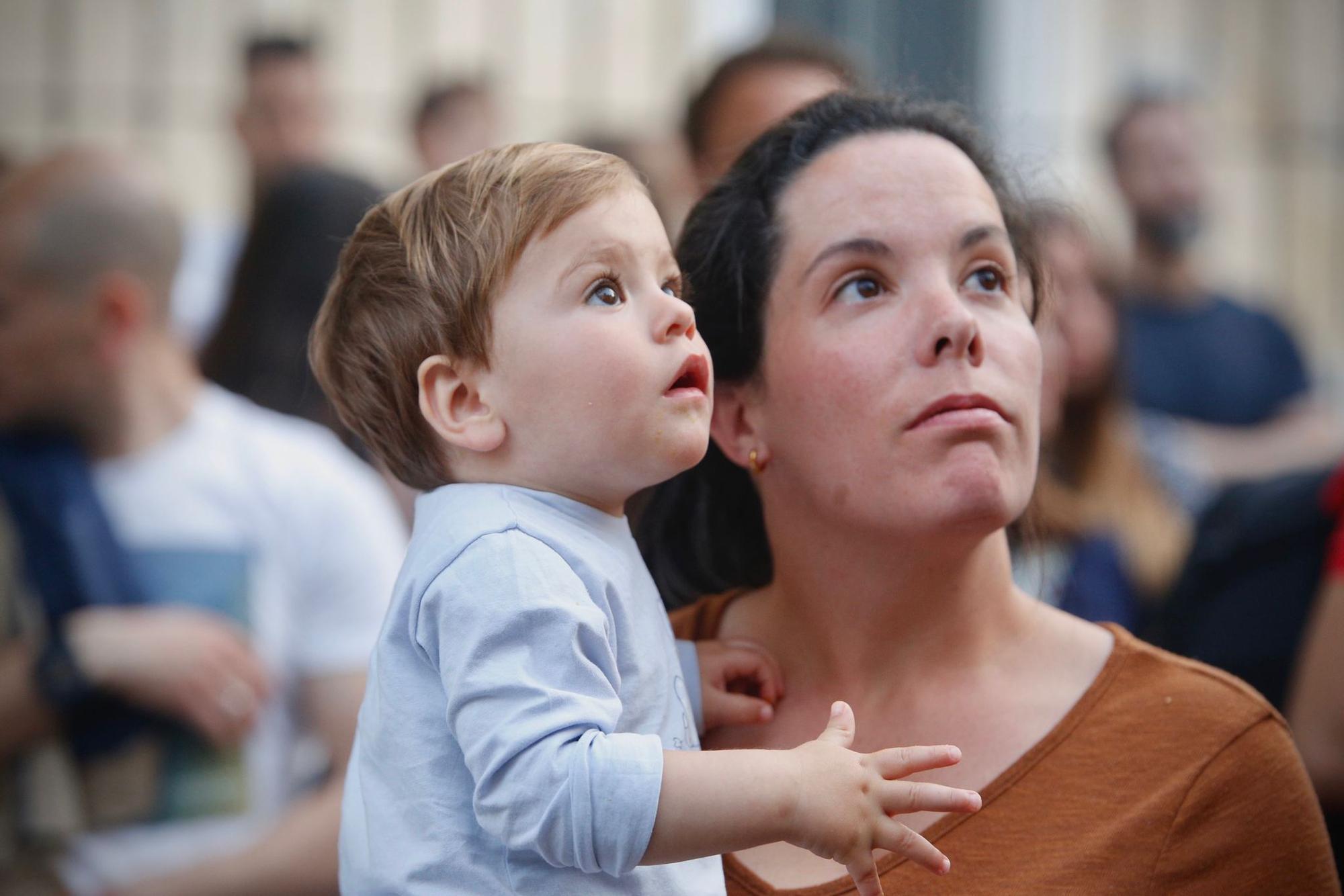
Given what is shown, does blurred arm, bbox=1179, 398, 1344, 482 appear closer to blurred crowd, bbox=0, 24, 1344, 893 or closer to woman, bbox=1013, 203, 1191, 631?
woman, bbox=1013, 203, 1191, 631

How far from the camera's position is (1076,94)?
6809 mm

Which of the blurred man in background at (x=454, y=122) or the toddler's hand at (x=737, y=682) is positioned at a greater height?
the toddler's hand at (x=737, y=682)

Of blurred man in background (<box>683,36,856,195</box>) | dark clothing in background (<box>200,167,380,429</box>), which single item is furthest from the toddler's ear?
dark clothing in background (<box>200,167,380,429</box>)

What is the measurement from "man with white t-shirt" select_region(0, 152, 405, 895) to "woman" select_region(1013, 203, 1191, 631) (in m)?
1.50

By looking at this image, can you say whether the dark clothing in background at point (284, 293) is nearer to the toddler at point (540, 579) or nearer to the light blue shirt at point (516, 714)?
the toddler at point (540, 579)

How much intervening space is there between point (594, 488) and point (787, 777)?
0.35 m

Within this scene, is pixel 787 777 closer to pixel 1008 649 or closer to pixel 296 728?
pixel 1008 649

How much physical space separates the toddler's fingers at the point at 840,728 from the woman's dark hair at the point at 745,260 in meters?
0.55

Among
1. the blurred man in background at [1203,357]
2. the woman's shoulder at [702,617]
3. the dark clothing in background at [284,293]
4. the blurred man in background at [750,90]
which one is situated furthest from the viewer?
the blurred man in background at [1203,357]

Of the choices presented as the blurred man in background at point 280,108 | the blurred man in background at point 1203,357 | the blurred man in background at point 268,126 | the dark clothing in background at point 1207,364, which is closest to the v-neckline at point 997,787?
the blurred man in background at point 1203,357

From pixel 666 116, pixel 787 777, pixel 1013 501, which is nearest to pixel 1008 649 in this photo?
pixel 1013 501

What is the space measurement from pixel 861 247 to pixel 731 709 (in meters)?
0.55

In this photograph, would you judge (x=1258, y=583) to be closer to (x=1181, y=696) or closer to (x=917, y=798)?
(x=1181, y=696)

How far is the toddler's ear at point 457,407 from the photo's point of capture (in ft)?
4.68
